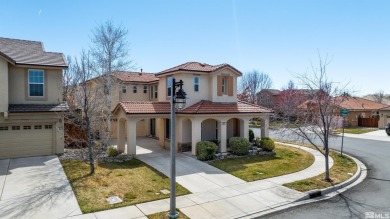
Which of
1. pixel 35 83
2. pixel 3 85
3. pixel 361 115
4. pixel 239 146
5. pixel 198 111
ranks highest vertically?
pixel 35 83

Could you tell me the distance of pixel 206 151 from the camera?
16.5 metres

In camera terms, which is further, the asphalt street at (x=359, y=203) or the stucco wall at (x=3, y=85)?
the stucco wall at (x=3, y=85)

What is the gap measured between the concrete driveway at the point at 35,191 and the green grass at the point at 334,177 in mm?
9117

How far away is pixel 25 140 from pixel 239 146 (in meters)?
14.2

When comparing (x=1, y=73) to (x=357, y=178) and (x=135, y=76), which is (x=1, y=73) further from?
(x=357, y=178)

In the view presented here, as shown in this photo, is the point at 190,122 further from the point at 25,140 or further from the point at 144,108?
the point at 25,140

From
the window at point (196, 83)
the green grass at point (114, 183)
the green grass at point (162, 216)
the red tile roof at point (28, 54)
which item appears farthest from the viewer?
the window at point (196, 83)

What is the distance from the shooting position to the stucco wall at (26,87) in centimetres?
1664

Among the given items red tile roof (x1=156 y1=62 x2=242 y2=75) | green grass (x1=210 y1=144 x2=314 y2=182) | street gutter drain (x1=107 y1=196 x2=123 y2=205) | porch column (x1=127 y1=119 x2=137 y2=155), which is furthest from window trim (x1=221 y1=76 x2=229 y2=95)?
street gutter drain (x1=107 y1=196 x2=123 y2=205)

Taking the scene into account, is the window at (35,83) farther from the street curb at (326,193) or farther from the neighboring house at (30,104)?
the street curb at (326,193)

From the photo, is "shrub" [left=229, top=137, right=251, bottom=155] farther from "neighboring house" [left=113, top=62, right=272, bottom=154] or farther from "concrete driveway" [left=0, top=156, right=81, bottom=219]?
"concrete driveway" [left=0, top=156, right=81, bottom=219]

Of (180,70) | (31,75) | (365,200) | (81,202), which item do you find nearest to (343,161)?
(365,200)

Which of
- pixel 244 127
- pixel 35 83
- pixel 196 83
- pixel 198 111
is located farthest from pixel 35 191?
pixel 244 127

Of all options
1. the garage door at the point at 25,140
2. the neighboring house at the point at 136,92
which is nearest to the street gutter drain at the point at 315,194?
the garage door at the point at 25,140
